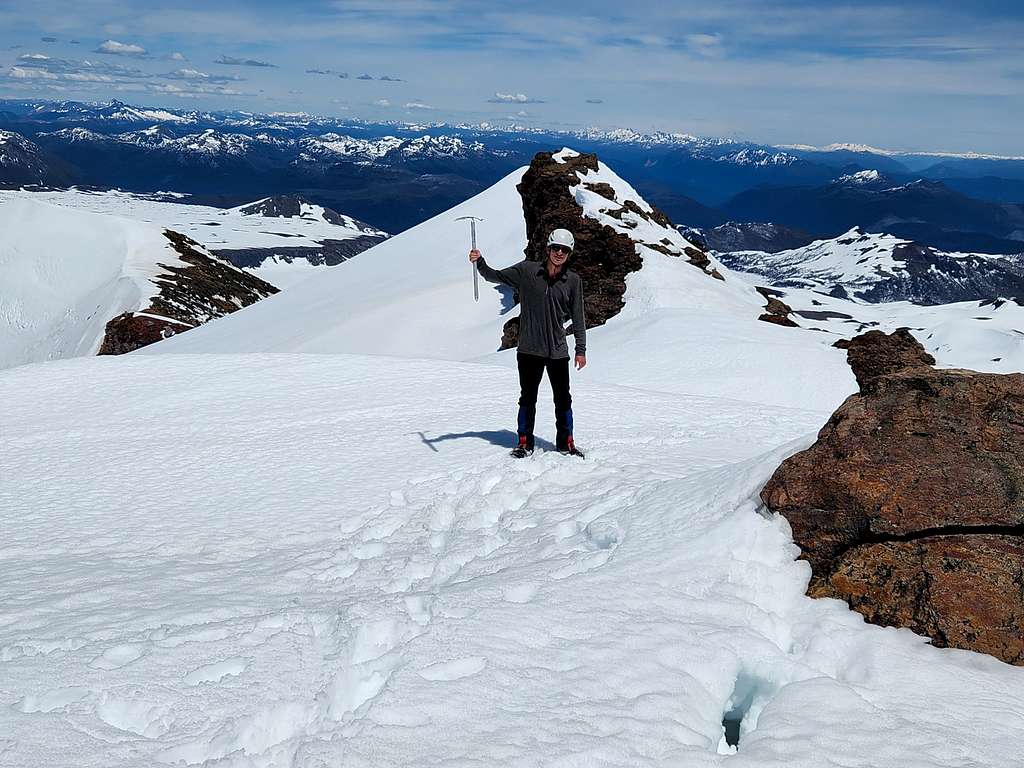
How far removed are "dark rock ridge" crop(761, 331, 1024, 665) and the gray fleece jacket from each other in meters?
3.89

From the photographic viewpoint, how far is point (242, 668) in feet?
15.3

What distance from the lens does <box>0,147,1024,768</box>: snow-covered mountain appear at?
4.06 meters

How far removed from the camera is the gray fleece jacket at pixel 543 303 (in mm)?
9336

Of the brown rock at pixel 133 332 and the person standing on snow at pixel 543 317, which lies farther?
the brown rock at pixel 133 332

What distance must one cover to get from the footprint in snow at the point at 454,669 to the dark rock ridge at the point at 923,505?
271cm

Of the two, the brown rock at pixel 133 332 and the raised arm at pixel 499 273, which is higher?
the raised arm at pixel 499 273

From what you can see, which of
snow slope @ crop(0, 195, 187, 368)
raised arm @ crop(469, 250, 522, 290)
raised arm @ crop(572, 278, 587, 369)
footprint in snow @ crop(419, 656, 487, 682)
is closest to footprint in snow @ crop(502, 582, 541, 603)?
footprint in snow @ crop(419, 656, 487, 682)

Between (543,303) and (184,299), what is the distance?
8622 centimetres

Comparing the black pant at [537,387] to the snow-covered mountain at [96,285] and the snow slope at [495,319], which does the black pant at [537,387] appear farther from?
the snow-covered mountain at [96,285]

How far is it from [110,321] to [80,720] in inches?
3117

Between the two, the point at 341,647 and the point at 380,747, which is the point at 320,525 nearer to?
the point at 341,647

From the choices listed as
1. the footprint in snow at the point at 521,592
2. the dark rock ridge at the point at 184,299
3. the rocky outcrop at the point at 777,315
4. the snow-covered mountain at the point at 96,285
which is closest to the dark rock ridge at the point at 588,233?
the rocky outcrop at the point at 777,315

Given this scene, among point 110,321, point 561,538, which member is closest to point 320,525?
point 561,538

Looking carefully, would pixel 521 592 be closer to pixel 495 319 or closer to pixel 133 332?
pixel 495 319
